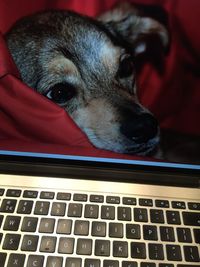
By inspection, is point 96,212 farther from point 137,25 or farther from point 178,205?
point 137,25

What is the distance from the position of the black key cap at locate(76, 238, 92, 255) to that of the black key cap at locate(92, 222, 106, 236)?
0.8 inches

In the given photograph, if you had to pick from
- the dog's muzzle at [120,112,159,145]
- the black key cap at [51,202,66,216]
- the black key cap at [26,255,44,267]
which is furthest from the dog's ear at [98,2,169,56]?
the black key cap at [26,255,44,267]

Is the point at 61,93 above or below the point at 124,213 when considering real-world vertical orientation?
above

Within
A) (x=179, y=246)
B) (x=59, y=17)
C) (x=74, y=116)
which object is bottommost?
(x=179, y=246)

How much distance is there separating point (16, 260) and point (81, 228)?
13 cm

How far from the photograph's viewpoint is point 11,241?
65 centimetres

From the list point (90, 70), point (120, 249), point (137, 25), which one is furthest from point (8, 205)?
point (137, 25)

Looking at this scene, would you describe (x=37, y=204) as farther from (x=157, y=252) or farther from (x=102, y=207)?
(x=157, y=252)

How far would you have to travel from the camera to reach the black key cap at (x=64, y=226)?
67 centimetres

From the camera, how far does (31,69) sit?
773mm

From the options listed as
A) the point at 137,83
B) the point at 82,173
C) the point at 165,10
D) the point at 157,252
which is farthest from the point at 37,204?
the point at 165,10

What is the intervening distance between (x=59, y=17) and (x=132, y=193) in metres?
0.40

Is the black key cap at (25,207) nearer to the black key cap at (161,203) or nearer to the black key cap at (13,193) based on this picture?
the black key cap at (13,193)

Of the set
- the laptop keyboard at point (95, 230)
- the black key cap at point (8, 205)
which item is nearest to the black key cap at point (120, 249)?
the laptop keyboard at point (95, 230)
